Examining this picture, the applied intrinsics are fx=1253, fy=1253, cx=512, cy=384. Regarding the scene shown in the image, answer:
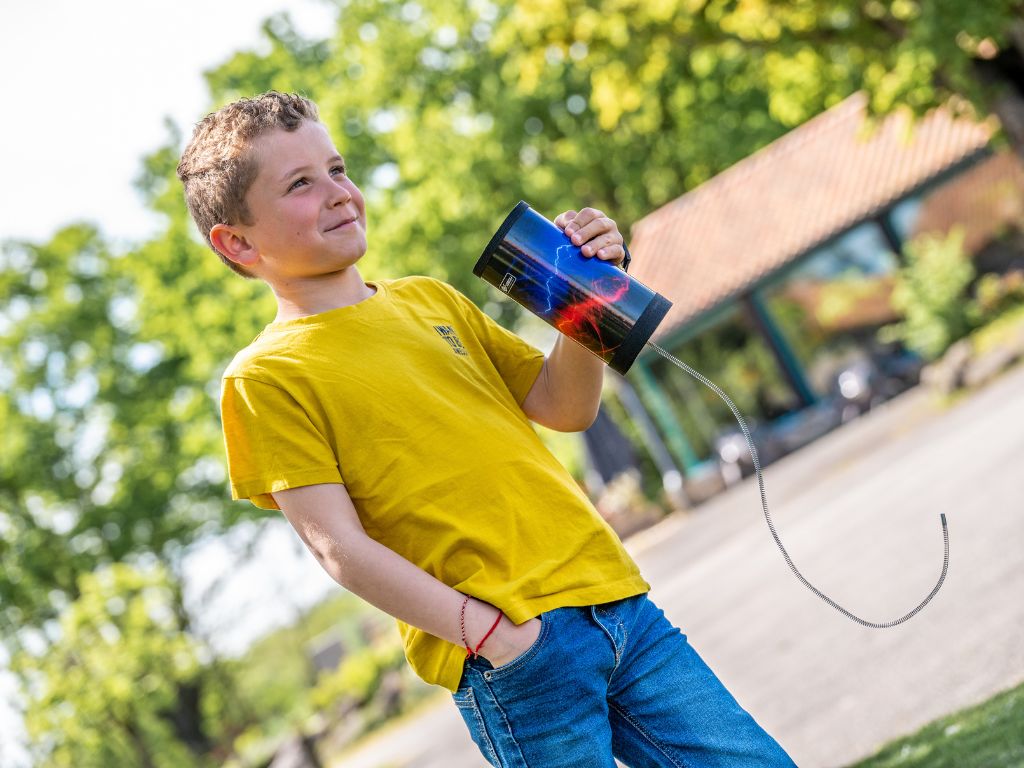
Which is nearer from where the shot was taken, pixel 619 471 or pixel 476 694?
pixel 476 694

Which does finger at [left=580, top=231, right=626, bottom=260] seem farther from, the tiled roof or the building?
the tiled roof

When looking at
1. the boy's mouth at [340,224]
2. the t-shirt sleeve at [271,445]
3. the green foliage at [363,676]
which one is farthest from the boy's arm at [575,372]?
the green foliage at [363,676]

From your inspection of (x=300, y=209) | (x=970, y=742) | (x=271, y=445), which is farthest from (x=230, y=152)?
(x=970, y=742)

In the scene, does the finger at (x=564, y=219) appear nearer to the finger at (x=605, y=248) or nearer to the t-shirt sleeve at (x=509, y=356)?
the finger at (x=605, y=248)

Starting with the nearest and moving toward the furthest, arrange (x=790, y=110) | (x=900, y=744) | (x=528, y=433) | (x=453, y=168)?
1. (x=528, y=433)
2. (x=900, y=744)
3. (x=790, y=110)
4. (x=453, y=168)

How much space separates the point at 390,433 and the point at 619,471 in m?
27.5

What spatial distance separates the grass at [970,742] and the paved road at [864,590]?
0.23 metres

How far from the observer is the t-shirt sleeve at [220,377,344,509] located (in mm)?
2465

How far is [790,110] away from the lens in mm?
15977

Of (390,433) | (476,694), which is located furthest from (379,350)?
(476,694)

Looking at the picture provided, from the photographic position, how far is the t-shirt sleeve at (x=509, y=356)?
2980 millimetres

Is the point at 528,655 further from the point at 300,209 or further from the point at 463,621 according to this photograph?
the point at 300,209

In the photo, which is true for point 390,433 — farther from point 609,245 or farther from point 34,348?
point 34,348

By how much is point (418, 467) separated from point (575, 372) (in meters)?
0.53
